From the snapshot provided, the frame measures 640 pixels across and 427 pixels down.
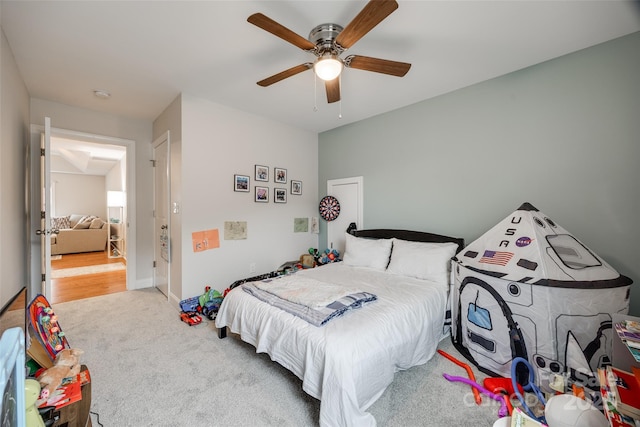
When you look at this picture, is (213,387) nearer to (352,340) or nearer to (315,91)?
(352,340)

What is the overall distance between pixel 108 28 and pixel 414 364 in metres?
3.47

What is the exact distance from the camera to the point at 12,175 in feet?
7.55

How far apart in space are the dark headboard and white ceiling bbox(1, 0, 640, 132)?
1.65 meters

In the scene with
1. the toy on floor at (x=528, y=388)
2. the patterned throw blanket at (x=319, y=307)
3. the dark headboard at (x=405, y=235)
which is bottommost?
the toy on floor at (x=528, y=388)

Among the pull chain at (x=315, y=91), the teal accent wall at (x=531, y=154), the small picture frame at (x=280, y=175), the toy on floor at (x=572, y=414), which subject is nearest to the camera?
the toy on floor at (x=572, y=414)

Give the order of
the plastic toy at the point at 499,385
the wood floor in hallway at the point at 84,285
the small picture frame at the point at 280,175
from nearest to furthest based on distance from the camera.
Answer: the plastic toy at the point at 499,385, the wood floor in hallway at the point at 84,285, the small picture frame at the point at 280,175

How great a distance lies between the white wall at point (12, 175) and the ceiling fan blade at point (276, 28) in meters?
2.05

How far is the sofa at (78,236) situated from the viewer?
6425 millimetres

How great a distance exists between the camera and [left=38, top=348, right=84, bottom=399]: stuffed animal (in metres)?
1.12

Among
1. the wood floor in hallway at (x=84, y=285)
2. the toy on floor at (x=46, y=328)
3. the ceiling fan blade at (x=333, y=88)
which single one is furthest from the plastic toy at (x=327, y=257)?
the wood floor in hallway at (x=84, y=285)

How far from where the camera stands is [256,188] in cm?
370

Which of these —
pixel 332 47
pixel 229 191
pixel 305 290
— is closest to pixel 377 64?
pixel 332 47

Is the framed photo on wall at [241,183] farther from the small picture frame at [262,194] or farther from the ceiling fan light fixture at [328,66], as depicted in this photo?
the ceiling fan light fixture at [328,66]

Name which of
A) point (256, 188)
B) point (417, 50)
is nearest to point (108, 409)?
point (256, 188)
